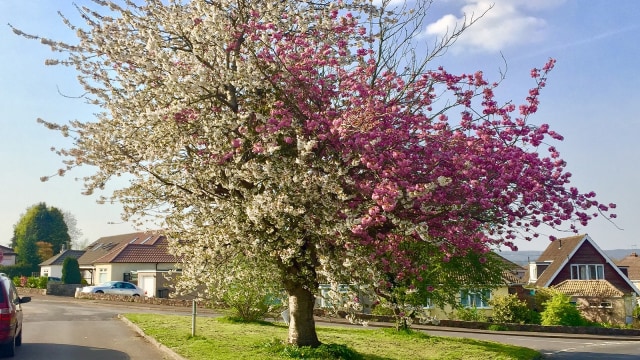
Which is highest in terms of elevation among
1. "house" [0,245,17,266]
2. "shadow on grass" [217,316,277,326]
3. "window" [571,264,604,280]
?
"house" [0,245,17,266]

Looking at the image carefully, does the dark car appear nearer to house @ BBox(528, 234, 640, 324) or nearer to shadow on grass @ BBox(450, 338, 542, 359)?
shadow on grass @ BBox(450, 338, 542, 359)

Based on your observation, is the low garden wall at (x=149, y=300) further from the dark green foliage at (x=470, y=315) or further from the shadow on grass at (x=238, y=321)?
the dark green foliage at (x=470, y=315)

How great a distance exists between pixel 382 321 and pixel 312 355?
2325 cm

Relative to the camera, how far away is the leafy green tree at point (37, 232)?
96.7 m

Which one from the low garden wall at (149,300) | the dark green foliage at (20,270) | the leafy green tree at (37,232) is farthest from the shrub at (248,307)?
the leafy green tree at (37,232)


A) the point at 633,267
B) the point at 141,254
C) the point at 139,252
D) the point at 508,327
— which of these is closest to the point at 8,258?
the point at 139,252

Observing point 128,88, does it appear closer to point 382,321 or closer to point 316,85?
point 316,85

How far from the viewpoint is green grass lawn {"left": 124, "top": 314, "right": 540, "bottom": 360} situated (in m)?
16.5

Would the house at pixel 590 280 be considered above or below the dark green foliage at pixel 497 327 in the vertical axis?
above

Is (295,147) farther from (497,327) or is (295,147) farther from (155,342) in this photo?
(497,327)

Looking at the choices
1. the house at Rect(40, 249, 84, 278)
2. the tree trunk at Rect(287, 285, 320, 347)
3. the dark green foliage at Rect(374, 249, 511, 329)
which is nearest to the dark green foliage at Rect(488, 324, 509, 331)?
the dark green foliage at Rect(374, 249, 511, 329)

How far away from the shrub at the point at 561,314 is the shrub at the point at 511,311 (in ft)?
3.29

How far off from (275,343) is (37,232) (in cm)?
9213

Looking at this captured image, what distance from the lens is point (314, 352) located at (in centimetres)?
1622
